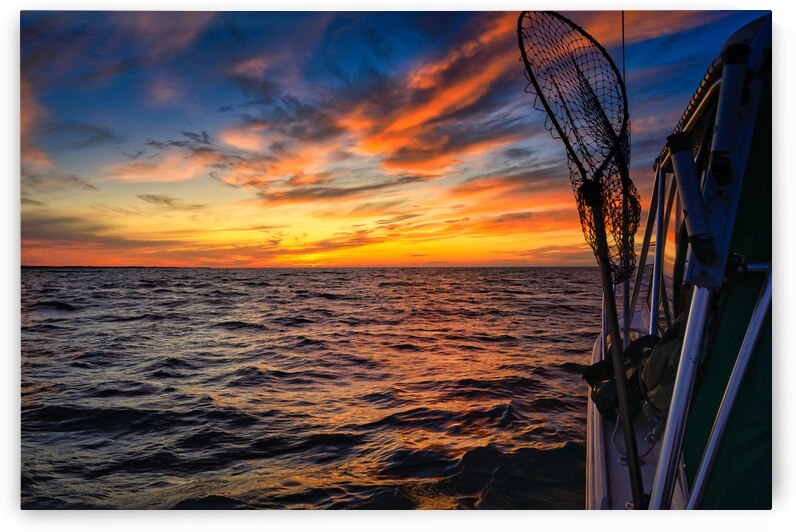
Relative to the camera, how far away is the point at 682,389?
5.63ft

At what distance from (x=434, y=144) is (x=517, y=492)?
10.2 feet

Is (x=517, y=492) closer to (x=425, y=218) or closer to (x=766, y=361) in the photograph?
(x=766, y=361)

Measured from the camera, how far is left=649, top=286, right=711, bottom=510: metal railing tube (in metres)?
1.65

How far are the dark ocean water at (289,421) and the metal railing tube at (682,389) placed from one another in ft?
5.21

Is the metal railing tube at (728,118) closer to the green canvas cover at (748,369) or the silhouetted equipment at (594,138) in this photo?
the green canvas cover at (748,369)

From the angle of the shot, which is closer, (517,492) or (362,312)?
(517,492)

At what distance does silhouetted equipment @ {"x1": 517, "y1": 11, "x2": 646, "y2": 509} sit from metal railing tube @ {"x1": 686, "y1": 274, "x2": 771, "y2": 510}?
0.97 feet

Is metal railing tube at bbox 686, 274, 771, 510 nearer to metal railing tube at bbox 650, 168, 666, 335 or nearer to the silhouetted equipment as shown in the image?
the silhouetted equipment

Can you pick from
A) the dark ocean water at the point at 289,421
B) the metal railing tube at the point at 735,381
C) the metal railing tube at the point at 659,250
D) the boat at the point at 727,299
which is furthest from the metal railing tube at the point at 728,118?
the dark ocean water at the point at 289,421

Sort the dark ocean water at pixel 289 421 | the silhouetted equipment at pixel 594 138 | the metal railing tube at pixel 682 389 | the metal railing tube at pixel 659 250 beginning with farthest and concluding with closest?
the dark ocean water at pixel 289 421
the metal railing tube at pixel 659 250
the silhouetted equipment at pixel 594 138
the metal railing tube at pixel 682 389

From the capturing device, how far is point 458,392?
5.63 meters

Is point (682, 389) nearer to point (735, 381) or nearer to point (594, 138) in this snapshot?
point (735, 381)

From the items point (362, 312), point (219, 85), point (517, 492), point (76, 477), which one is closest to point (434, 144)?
point (219, 85)

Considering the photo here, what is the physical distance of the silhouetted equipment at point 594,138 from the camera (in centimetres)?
200
